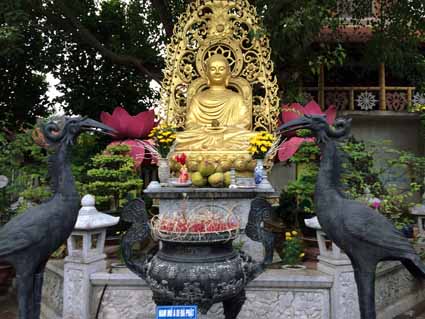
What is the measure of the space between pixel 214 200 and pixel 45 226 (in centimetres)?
274

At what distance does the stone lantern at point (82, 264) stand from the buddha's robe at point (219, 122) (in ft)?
9.41

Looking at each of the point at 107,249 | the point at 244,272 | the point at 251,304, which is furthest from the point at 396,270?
the point at 107,249

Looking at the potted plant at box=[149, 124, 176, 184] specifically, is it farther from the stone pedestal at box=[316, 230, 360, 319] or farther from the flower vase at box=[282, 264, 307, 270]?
the stone pedestal at box=[316, 230, 360, 319]

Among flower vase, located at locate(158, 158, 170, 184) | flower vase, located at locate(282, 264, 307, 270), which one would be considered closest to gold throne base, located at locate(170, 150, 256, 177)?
flower vase, located at locate(158, 158, 170, 184)

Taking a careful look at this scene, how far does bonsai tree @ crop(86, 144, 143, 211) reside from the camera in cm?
568

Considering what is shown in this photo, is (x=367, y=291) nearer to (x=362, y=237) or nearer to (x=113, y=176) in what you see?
(x=362, y=237)

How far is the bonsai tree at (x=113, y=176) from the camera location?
224 inches

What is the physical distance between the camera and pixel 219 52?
7930mm

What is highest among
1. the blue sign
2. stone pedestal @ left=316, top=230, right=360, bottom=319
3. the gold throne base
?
the gold throne base

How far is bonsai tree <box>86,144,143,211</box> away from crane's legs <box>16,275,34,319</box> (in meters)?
2.64

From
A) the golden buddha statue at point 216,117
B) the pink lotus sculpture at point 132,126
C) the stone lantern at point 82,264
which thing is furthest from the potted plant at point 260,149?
the stone lantern at point 82,264

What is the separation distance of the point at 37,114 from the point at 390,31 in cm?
908

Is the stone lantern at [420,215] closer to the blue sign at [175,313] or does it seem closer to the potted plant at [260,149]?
the potted plant at [260,149]

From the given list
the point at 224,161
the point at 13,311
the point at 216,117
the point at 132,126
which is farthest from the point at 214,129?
the point at 13,311
